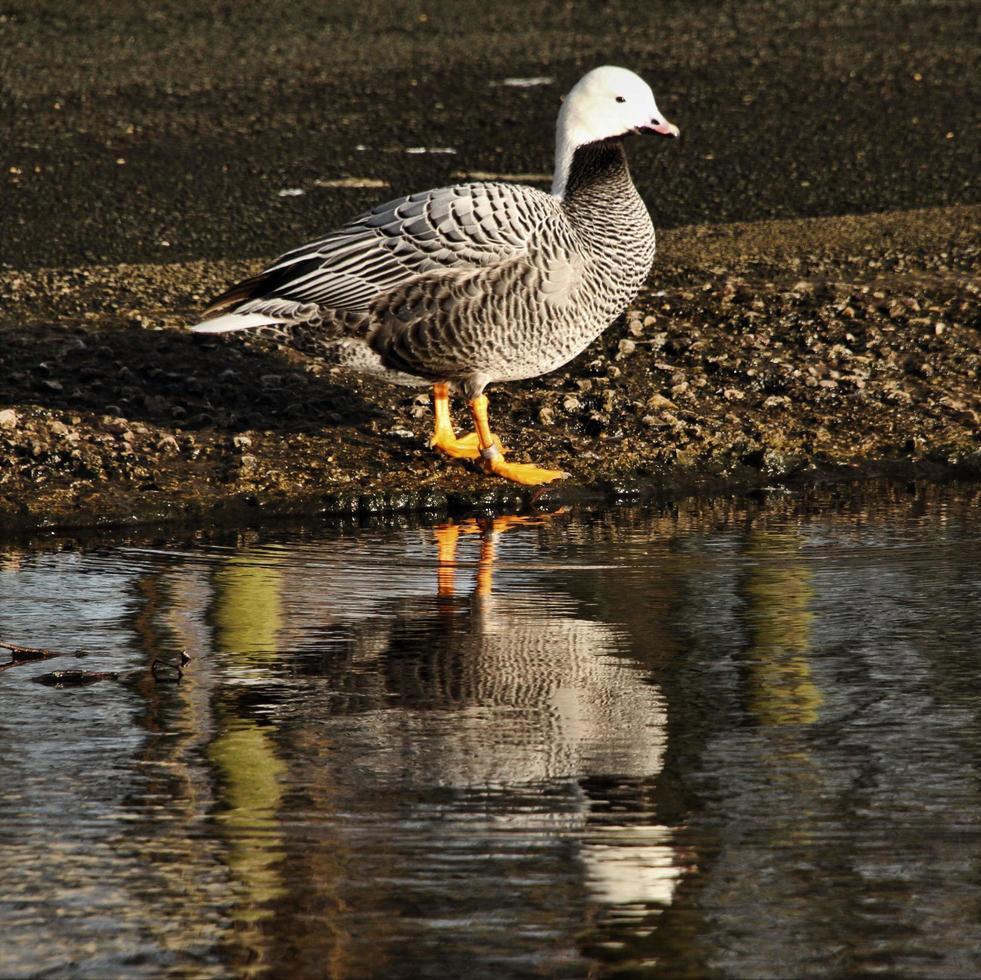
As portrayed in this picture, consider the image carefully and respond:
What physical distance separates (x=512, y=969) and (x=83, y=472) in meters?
5.54

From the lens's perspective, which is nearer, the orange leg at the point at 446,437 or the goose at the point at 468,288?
the goose at the point at 468,288

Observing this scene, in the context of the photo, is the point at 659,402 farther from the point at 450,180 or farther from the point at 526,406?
the point at 450,180

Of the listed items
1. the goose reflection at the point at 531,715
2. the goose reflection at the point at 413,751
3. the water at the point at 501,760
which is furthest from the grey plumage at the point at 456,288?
the goose reflection at the point at 531,715

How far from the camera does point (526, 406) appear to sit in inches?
383

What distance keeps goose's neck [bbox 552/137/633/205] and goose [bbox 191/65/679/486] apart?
0.05 feet

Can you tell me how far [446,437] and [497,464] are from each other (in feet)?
1.31

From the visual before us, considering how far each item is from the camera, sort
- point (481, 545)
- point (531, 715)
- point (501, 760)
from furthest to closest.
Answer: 1. point (481, 545)
2. point (531, 715)
3. point (501, 760)

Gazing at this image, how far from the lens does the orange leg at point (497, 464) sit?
8664 millimetres

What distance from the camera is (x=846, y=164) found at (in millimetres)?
15227

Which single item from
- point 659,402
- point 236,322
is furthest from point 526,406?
point 236,322

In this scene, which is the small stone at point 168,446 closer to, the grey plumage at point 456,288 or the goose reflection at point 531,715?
the grey plumage at point 456,288

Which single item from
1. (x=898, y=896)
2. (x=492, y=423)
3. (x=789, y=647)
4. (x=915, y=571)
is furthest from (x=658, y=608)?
(x=492, y=423)

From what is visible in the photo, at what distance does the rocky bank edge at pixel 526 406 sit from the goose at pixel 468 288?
1.63ft

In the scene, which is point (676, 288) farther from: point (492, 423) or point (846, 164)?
point (846, 164)
